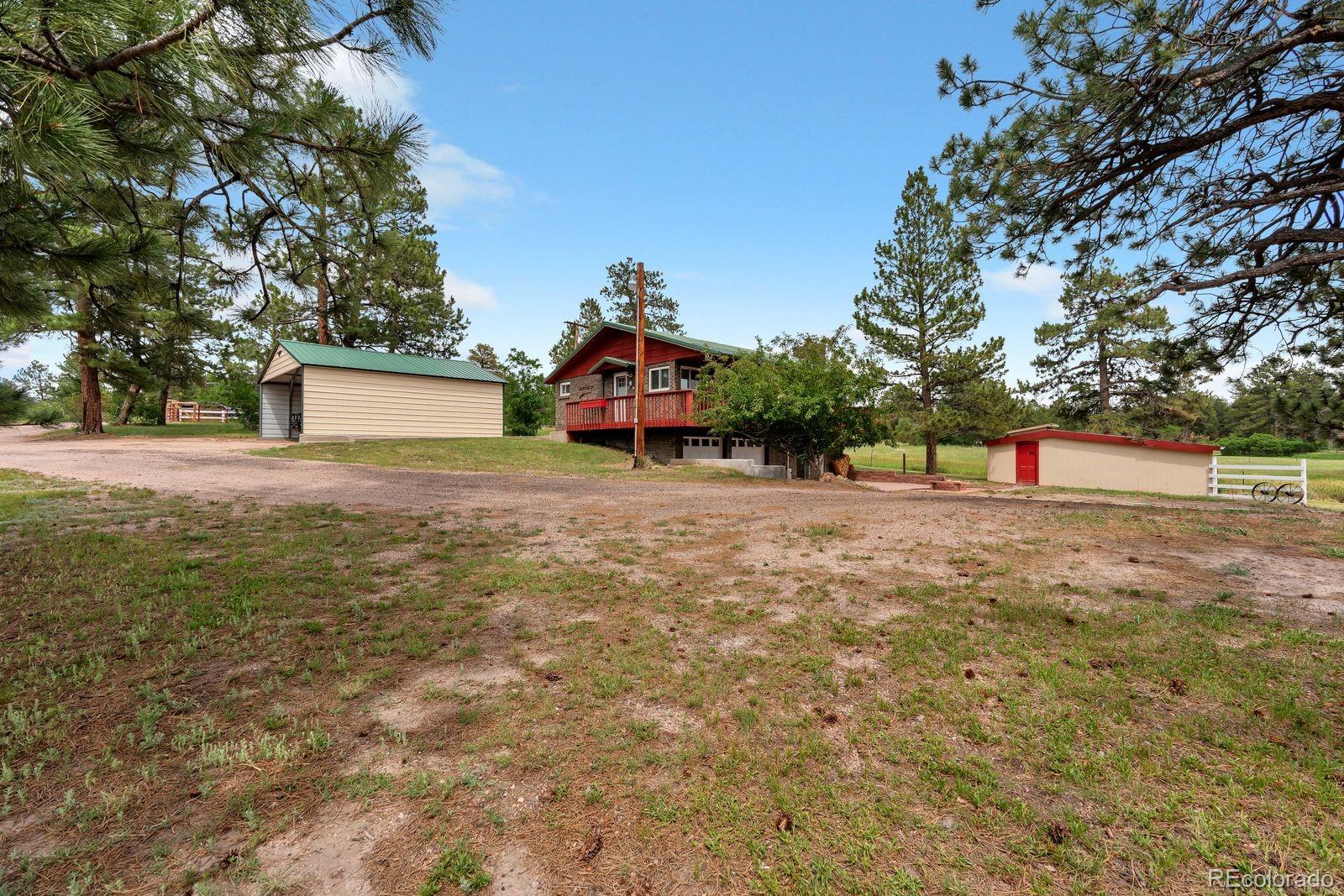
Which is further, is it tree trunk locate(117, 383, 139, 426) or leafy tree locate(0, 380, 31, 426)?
tree trunk locate(117, 383, 139, 426)

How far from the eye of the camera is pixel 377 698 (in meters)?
3.05

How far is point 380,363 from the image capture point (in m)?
23.2

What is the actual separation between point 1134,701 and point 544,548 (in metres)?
5.21

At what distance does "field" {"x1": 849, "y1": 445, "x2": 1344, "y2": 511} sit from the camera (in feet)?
64.1

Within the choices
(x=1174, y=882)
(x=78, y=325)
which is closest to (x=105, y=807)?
(x=1174, y=882)

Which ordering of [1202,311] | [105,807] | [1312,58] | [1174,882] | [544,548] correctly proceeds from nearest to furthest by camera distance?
1. [1174,882]
2. [105,807]
3. [1312,58]
4. [544,548]
5. [1202,311]

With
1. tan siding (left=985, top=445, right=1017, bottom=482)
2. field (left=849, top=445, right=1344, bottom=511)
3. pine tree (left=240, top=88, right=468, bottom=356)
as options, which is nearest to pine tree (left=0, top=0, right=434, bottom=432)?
pine tree (left=240, top=88, right=468, bottom=356)

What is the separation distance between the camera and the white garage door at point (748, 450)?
22844mm

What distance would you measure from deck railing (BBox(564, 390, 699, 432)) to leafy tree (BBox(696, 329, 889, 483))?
146 cm

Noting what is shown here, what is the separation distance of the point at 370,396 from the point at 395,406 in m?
1.00

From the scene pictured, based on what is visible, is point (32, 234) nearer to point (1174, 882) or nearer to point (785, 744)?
point (785, 744)

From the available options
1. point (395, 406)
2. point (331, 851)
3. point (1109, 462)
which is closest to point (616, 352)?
point (395, 406)

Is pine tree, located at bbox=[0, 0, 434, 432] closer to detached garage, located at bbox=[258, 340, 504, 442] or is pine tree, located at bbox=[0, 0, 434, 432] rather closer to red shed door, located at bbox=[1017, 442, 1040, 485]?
Answer: detached garage, located at bbox=[258, 340, 504, 442]

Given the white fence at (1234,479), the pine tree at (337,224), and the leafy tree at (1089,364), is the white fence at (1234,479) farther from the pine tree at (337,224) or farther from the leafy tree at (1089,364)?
the pine tree at (337,224)
